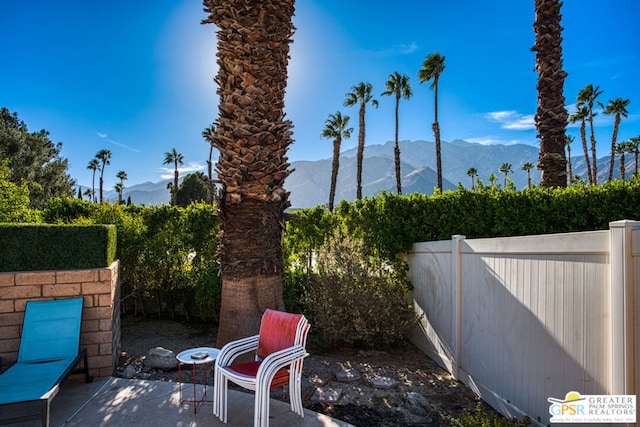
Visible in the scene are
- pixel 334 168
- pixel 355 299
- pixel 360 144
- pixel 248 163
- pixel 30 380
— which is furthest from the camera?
pixel 360 144

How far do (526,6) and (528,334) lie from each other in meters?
9.37

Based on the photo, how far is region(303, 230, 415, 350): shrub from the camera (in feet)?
20.5

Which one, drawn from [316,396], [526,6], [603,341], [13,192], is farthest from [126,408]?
[526,6]

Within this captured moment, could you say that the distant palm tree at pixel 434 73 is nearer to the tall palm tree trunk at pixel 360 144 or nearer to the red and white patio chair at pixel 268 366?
the tall palm tree trunk at pixel 360 144

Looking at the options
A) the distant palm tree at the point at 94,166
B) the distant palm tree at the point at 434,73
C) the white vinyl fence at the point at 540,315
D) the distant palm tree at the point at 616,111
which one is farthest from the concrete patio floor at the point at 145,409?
the distant palm tree at the point at 94,166

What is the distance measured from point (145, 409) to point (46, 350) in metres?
1.54

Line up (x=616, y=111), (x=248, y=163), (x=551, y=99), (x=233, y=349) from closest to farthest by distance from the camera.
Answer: (x=233, y=349) < (x=248, y=163) < (x=551, y=99) < (x=616, y=111)

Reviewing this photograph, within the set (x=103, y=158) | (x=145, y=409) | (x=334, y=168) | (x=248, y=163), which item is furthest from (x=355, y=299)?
(x=103, y=158)

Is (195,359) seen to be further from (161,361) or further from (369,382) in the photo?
(369,382)

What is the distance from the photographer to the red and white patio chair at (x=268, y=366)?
3475 mm

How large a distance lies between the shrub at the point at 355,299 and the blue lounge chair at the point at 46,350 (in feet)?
11.2

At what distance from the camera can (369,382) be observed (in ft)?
16.1

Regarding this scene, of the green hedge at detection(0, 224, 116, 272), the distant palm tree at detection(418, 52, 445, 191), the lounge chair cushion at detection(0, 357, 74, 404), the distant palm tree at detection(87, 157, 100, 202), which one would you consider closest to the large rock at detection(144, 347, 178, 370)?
the lounge chair cushion at detection(0, 357, 74, 404)

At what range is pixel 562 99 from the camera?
27.8 feet
